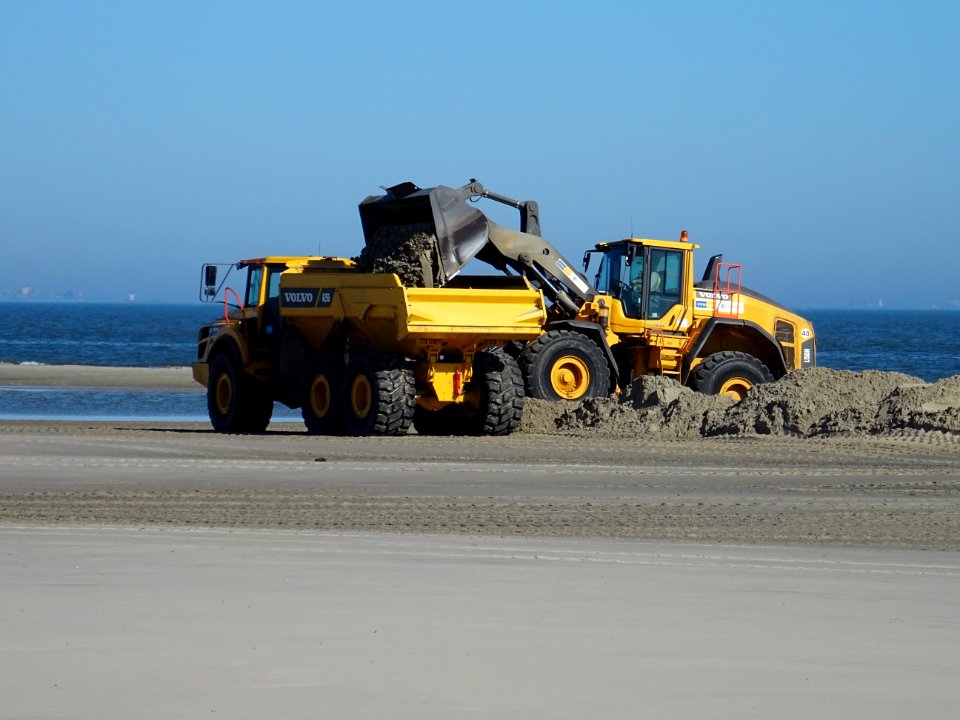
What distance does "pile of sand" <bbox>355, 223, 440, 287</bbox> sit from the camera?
18.6 metres

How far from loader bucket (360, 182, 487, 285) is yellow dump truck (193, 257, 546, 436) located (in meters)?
0.46

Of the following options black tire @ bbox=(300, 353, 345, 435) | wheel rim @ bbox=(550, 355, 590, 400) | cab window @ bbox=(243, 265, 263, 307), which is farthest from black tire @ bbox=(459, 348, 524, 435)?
cab window @ bbox=(243, 265, 263, 307)

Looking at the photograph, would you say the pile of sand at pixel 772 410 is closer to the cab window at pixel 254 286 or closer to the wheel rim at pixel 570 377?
the wheel rim at pixel 570 377

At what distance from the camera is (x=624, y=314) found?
2106 centimetres

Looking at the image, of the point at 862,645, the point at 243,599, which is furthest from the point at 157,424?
the point at 862,645

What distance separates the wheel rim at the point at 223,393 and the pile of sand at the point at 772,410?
4.37 meters

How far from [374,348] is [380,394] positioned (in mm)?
1200

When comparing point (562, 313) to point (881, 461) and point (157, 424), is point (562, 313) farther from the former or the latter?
point (157, 424)

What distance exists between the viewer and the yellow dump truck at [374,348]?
18000mm

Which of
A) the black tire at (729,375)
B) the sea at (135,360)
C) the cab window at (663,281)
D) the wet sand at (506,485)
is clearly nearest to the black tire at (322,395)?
the wet sand at (506,485)

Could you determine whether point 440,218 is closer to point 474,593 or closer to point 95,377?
point 474,593

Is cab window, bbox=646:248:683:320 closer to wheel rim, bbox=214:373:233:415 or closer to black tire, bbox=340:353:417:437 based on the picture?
black tire, bbox=340:353:417:437

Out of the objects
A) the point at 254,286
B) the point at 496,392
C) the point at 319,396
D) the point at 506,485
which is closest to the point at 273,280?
the point at 254,286

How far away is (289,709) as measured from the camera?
4.67m
